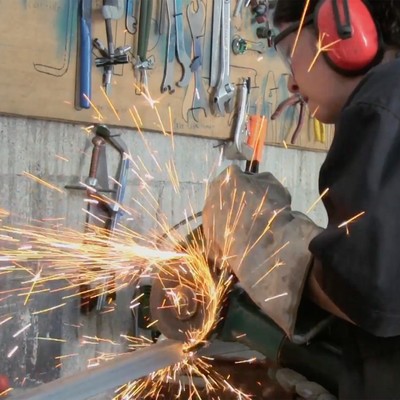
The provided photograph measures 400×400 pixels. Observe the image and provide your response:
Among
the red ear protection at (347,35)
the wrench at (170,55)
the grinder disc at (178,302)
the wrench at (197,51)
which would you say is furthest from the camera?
the wrench at (197,51)

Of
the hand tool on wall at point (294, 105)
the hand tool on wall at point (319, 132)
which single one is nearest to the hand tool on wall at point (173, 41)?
the hand tool on wall at point (294, 105)

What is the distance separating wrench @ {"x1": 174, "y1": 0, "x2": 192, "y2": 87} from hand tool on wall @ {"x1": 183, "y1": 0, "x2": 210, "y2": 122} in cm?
2

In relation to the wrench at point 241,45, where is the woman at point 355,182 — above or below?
below

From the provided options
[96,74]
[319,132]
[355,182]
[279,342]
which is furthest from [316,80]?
[319,132]

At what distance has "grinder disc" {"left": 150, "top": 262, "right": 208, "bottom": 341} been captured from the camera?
141 cm

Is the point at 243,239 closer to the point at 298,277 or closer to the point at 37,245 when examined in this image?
the point at 298,277

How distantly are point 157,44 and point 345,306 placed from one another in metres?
1.18

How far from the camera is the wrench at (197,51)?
2045 mm

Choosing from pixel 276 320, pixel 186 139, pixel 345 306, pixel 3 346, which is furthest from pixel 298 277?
pixel 186 139

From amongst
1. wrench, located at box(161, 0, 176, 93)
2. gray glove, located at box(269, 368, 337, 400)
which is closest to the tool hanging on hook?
wrench, located at box(161, 0, 176, 93)

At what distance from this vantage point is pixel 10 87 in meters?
1.60

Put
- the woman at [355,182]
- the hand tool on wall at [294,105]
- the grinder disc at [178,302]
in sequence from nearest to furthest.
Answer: the woman at [355,182] → the grinder disc at [178,302] → the hand tool on wall at [294,105]

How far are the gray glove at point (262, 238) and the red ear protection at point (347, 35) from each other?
343 mm

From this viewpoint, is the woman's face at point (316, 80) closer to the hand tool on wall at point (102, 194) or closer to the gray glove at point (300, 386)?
the gray glove at point (300, 386)
